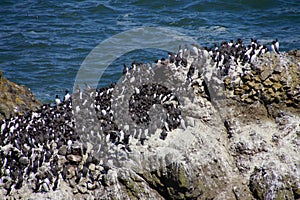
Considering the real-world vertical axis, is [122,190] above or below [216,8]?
below

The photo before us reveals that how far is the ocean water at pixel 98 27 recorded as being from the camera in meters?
20.9

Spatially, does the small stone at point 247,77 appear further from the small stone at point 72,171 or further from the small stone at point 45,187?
the small stone at point 45,187

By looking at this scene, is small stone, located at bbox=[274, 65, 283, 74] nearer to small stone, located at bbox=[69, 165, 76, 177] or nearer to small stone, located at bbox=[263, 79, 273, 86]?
small stone, located at bbox=[263, 79, 273, 86]

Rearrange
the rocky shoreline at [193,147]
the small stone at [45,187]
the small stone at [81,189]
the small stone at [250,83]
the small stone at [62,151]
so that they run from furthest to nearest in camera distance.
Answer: the small stone at [250,83], the small stone at [62,151], the rocky shoreline at [193,147], the small stone at [81,189], the small stone at [45,187]

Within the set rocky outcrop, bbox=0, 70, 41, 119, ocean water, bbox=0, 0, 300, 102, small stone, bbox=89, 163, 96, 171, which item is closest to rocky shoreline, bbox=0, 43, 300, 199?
small stone, bbox=89, 163, 96, 171

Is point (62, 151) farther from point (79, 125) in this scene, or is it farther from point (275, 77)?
point (275, 77)

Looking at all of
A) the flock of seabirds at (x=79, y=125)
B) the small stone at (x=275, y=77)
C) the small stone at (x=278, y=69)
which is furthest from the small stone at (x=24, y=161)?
the small stone at (x=278, y=69)

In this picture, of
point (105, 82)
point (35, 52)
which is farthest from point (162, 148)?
point (35, 52)

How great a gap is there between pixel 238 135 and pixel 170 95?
5.25 ft

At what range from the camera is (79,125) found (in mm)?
9055

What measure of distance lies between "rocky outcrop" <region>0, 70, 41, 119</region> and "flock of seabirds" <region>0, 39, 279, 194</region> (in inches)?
67.5

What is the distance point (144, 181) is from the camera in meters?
8.34

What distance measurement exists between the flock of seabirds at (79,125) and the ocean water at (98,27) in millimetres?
8865

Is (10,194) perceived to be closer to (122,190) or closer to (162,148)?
(122,190)
